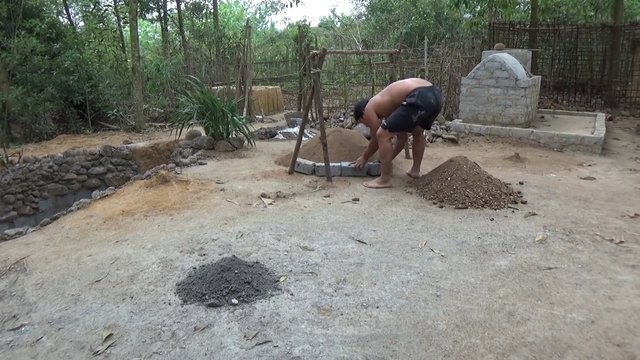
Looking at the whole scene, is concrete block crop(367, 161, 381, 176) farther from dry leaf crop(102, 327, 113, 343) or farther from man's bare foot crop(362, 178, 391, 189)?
dry leaf crop(102, 327, 113, 343)

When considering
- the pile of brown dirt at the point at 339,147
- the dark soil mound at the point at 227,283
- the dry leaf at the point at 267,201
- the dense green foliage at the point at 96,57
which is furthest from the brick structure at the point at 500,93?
the dark soil mound at the point at 227,283

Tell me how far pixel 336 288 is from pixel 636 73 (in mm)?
10185

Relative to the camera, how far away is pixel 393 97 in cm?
503

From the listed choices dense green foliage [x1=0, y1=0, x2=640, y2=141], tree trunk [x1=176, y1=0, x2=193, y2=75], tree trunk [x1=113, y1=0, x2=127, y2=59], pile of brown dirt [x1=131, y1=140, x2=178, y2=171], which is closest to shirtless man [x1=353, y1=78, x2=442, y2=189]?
dense green foliage [x1=0, y1=0, x2=640, y2=141]

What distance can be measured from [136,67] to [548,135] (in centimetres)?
723

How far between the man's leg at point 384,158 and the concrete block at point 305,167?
2.52 ft

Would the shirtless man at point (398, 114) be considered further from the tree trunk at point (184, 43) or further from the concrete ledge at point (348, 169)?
the tree trunk at point (184, 43)

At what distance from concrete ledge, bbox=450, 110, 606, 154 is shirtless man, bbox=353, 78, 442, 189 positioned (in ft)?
9.87

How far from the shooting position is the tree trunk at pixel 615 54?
33.9 feet

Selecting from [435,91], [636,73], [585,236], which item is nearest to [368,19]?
[636,73]

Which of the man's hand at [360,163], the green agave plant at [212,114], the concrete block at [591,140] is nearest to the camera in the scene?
the man's hand at [360,163]

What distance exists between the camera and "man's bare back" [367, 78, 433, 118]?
5.00 meters

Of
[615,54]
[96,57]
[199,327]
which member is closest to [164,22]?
[96,57]

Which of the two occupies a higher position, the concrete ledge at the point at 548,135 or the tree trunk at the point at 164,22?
the tree trunk at the point at 164,22
